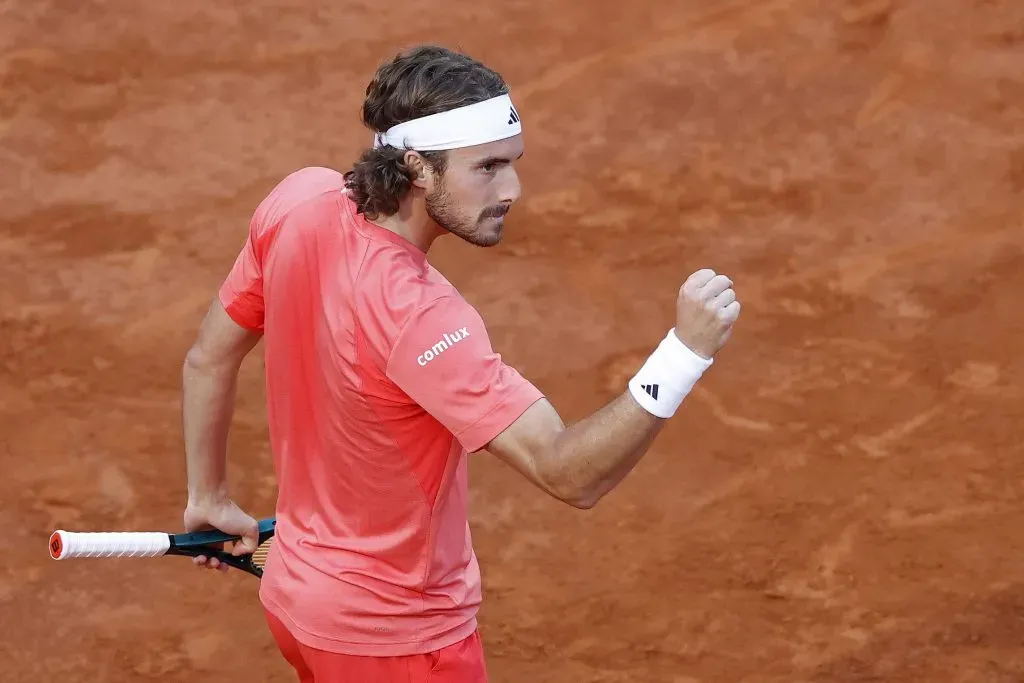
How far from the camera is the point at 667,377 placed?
1.90 m

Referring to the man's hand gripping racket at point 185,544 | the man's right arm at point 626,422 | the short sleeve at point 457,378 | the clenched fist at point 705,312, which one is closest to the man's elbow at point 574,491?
the man's right arm at point 626,422

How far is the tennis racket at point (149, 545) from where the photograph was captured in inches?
91.2

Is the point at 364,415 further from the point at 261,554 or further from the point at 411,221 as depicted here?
the point at 261,554

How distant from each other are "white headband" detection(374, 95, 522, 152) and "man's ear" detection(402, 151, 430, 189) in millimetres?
13

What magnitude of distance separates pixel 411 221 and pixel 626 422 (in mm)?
449

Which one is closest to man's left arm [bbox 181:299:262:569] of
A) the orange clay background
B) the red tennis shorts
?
the red tennis shorts

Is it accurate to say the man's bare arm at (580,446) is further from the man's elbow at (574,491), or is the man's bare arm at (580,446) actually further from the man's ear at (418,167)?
the man's ear at (418,167)

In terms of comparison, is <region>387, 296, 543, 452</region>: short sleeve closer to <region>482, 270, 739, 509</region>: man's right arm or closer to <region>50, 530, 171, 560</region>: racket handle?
<region>482, 270, 739, 509</region>: man's right arm

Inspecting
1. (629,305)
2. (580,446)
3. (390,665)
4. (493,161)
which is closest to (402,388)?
(580,446)

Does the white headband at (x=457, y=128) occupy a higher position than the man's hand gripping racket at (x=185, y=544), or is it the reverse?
the white headband at (x=457, y=128)

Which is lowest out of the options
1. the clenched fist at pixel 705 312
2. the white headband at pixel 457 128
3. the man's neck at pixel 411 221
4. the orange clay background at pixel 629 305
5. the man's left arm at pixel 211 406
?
the orange clay background at pixel 629 305

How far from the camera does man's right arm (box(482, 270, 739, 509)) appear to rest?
6.15ft

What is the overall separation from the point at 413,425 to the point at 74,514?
7.31 feet

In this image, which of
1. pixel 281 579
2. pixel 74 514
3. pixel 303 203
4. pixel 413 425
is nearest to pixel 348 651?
pixel 281 579
